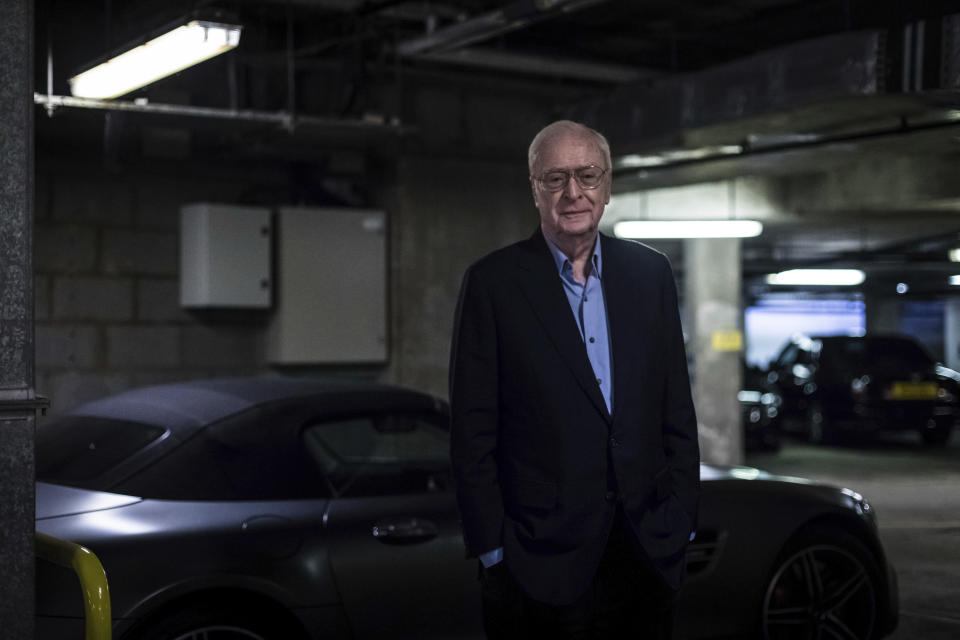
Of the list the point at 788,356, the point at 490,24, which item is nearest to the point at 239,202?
the point at 490,24

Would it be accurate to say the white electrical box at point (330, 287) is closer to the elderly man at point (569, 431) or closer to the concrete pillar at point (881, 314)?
the elderly man at point (569, 431)

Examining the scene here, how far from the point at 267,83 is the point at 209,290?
1.61 metres

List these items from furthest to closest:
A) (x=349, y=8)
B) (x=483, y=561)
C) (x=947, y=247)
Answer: (x=947, y=247), (x=349, y=8), (x=483, y=561)

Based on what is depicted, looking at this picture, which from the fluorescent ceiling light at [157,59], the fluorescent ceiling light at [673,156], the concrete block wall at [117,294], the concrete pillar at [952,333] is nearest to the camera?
the fluorescent ceiling light at [157,59]

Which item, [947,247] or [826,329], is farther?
[826,329]

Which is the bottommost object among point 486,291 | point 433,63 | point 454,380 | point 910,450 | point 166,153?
point 910,450

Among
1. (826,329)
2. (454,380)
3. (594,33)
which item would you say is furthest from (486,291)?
(826,329)

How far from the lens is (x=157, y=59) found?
254 inches

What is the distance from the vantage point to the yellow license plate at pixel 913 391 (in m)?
15.9

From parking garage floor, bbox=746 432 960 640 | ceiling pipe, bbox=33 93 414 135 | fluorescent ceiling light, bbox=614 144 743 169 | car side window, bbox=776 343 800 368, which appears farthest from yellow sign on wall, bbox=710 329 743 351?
ceiling pipe, bbox=33 93 414 135

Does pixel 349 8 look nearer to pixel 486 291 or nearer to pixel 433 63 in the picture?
pixel 433 63

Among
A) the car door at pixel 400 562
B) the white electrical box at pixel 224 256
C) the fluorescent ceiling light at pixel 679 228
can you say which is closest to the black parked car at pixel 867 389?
the fluorescent ceiling light at pixel 679 228

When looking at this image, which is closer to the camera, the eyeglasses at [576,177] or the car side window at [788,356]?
the eyeglasses at [576,177]

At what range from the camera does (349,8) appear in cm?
858
